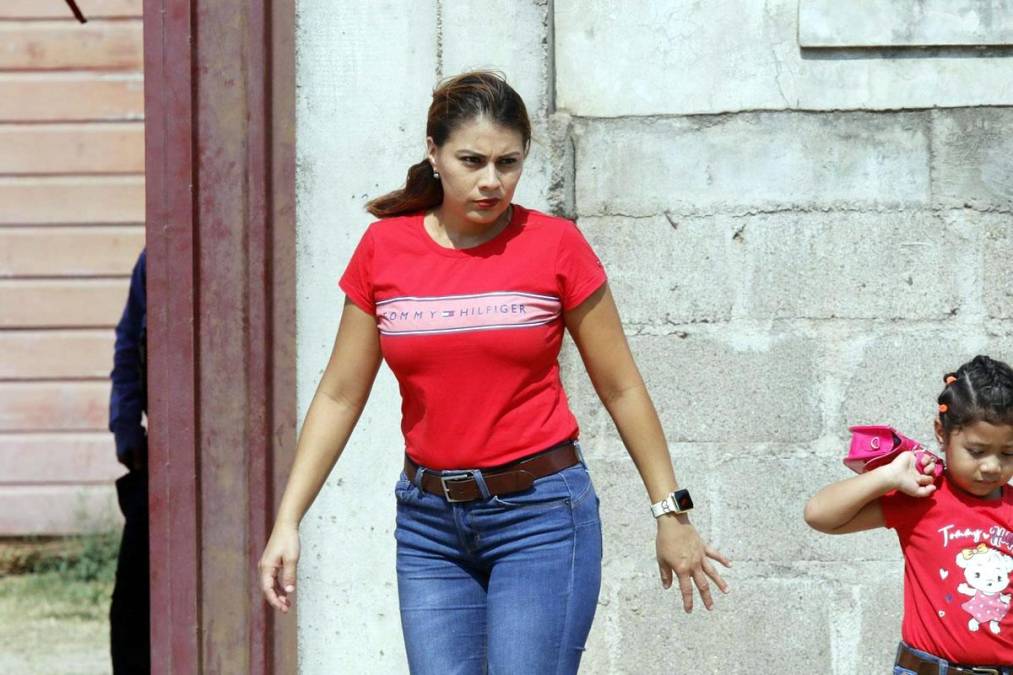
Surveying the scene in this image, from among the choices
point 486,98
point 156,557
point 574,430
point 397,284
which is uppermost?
point 486,98

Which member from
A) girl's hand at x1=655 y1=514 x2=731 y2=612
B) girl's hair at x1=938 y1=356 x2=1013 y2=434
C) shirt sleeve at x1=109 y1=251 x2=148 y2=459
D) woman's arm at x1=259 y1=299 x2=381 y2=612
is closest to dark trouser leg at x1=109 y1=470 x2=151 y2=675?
shirt sleeve at x1=109 y1=251 x2=148 y2=459

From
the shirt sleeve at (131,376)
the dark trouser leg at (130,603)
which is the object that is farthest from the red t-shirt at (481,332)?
the dark trouser leg at (130,603)

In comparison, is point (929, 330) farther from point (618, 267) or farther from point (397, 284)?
point (397, 284)

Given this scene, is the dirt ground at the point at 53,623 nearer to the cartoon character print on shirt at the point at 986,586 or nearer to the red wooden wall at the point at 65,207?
the red wooden wall at the point at 65,207

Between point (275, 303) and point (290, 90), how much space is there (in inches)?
23.7

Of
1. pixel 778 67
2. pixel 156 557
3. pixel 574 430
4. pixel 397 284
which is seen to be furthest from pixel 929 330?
pixel 156 557

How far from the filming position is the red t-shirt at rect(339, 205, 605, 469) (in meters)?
3.29

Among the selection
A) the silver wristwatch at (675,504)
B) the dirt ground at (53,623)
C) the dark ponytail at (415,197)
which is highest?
the dark ponytail at (415,197)

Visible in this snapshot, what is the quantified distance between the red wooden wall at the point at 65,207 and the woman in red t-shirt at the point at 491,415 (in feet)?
18.9

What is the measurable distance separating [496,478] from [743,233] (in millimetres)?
1539

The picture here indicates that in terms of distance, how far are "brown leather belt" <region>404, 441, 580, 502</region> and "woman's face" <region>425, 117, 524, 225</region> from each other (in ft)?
1.64

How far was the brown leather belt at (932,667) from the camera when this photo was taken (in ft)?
11.0

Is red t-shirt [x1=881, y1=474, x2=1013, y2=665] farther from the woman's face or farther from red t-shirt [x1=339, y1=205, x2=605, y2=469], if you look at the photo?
the woman's face

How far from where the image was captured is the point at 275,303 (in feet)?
15.4
